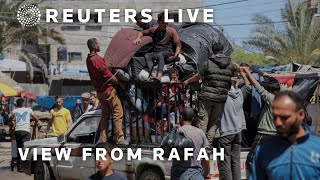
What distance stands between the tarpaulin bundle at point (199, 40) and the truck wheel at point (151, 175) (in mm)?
2023

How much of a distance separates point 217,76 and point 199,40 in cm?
210

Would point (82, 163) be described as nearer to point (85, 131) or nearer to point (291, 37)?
point (85, 131)

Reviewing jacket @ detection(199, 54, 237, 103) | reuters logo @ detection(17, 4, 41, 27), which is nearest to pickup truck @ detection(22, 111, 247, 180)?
jacket @ detection(199, 54, 237, 103)

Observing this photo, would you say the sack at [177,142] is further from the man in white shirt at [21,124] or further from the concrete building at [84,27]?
the concrete building at [84,27]

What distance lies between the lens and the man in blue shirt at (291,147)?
4.90 meters

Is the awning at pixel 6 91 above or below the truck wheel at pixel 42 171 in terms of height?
above

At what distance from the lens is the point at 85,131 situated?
43.9ft

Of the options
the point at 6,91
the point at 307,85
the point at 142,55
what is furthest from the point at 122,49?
the point at 6,91

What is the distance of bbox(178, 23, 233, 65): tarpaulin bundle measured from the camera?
12.6 metres

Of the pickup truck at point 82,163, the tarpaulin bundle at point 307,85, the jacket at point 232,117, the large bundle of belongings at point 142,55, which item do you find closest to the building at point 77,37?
the pickup truck at point 82,163

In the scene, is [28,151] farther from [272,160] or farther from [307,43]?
[307,43]

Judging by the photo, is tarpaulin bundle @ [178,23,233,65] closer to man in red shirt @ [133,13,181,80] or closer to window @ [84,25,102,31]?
man in red shirt @ [133,13,181,80]

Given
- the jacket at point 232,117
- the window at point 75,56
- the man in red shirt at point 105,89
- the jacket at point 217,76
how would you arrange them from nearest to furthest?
the jacket at point 217,76 < the jacket at point 232,117 < the man in red shirt at point 105,89 < the window at point 75,56

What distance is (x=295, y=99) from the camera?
5000mm
